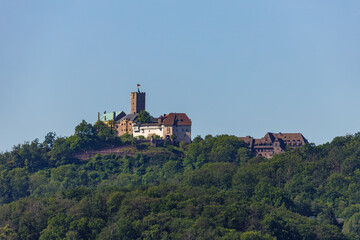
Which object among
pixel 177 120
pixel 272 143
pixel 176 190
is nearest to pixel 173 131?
pixel 177 120

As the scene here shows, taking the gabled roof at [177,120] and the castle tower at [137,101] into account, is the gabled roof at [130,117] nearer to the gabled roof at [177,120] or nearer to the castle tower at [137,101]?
the castle tower at [137,101]

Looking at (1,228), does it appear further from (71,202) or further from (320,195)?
(320,195)

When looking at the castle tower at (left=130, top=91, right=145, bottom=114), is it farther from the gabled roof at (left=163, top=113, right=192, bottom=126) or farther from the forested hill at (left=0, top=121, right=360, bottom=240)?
the gabled roof at (left=163, top=113, right=192, bottom=126)

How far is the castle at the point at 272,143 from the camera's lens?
16700 cm

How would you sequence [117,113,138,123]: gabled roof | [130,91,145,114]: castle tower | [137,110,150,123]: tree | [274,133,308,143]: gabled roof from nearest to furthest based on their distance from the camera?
[137,110,150,123]: tree, [117,113,138,123]: gabled roof, [130,91,145,114]: castle tower, [274,133,308,143]: gabled roof

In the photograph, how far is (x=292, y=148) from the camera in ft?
552

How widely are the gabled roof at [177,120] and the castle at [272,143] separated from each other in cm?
983

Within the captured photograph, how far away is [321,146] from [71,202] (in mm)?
52813

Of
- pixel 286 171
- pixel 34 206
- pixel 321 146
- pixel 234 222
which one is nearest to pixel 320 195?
pixel 286 171

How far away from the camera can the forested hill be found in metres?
109

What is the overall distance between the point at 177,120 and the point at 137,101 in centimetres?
977

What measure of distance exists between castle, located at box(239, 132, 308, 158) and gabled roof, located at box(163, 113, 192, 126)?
9.83m

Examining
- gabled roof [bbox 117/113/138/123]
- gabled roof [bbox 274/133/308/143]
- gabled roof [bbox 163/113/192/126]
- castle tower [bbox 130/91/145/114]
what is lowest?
gabled roof [bbox 274/133/308/143]

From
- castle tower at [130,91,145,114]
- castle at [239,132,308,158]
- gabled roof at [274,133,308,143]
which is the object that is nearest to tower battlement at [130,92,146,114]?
castle tower at [130,91,145,114]
